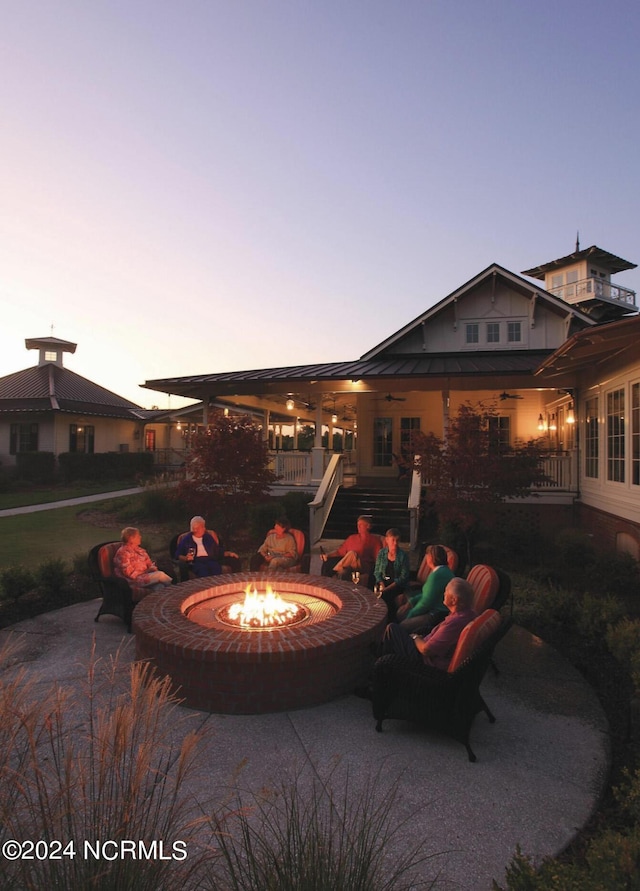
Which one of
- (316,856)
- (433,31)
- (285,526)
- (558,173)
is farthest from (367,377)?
(316,856)

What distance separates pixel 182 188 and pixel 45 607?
41.5ft

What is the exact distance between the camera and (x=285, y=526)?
315 inches

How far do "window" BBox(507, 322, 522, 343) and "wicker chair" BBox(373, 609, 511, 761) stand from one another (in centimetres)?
1461

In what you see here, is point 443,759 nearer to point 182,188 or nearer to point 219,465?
point 219,465

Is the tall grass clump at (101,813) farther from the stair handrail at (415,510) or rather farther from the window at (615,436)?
the window at (615,436)

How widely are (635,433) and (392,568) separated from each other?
564cm

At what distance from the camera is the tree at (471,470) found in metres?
9.94

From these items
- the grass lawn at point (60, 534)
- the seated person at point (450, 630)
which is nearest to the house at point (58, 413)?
the grass lawn at point (60, 534)

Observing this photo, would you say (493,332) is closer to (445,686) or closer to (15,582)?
(445,686)

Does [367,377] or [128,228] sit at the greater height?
[128,228]

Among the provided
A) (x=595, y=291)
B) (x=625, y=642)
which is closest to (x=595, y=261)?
(x=595, y=291)

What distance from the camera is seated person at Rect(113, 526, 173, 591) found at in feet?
21.4

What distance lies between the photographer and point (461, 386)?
14.0 m

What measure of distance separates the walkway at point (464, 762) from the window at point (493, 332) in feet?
45.1
